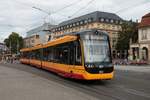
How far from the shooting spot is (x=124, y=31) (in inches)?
3713

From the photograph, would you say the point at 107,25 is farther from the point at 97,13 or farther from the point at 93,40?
the point at 93,40

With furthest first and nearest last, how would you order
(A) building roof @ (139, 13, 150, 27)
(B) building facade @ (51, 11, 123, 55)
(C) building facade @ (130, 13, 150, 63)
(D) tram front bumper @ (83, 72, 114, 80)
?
(B) building facade @ (51, 11, 123, 55) < (A) building roof @ (139, 13, 150, 27) < (C) building facade @ (130, 13, 150, 63) < (D) tram front bumper @ (83, 72, 114, 80)

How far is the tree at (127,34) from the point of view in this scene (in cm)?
9204

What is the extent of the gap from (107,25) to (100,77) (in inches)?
3758

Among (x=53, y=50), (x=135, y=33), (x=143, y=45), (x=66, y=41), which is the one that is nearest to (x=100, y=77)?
(x=66, y=41)

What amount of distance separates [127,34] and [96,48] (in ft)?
250

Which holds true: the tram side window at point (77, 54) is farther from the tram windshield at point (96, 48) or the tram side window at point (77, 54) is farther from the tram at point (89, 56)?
the tram windshield at point (96, 48)

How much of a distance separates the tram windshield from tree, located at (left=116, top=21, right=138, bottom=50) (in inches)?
2871

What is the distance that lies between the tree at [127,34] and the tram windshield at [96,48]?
72933mm

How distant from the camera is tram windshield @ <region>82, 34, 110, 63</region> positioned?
1791 cm

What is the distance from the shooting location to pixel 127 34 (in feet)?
305

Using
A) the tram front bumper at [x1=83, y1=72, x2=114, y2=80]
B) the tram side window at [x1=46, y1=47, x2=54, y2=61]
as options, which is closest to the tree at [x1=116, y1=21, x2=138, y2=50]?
the tram side window at [x1=46, y1=47, x2=54, y2=61]

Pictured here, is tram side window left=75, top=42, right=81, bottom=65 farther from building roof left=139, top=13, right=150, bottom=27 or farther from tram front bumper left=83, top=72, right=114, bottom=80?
building roof left=139, top=13, right=150, bottom=27

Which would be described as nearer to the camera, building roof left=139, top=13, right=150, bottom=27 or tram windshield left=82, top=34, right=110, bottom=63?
tram windshield left=82, top=34, right=110, bottom=63
